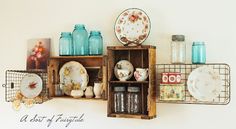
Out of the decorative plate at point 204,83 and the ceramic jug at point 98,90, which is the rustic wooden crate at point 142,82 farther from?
the decorative plate at point 204,83

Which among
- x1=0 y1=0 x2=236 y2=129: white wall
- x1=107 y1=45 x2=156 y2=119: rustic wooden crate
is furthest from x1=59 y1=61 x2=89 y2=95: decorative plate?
x1=107 y1=45 x2=156 y2=119: rustic wooden crate

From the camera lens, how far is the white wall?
2080mm

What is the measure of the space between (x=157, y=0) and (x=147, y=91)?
62cm

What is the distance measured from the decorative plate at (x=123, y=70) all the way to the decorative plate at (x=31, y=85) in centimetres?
66

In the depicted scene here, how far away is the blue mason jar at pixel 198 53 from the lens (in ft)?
6.72

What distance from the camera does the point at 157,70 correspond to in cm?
222

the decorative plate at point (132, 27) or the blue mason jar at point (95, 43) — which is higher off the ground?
the decorative plate at point (132, 27)

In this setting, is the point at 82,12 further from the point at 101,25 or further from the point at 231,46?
the point at 231,46

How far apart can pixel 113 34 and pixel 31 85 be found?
743mm

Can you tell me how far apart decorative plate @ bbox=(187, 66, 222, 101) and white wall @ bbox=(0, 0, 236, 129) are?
10 centimetres

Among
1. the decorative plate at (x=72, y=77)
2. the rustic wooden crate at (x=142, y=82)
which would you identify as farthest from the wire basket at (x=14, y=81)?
the rustic wooden crate at (x=142, y=82)

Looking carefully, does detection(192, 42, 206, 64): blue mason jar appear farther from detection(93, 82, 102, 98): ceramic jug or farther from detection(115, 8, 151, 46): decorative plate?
detection(93, 82, 102, 98): ceramic jug

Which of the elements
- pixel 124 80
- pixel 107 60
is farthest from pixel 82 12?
pixel 124 80

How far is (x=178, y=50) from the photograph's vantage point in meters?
2.12
